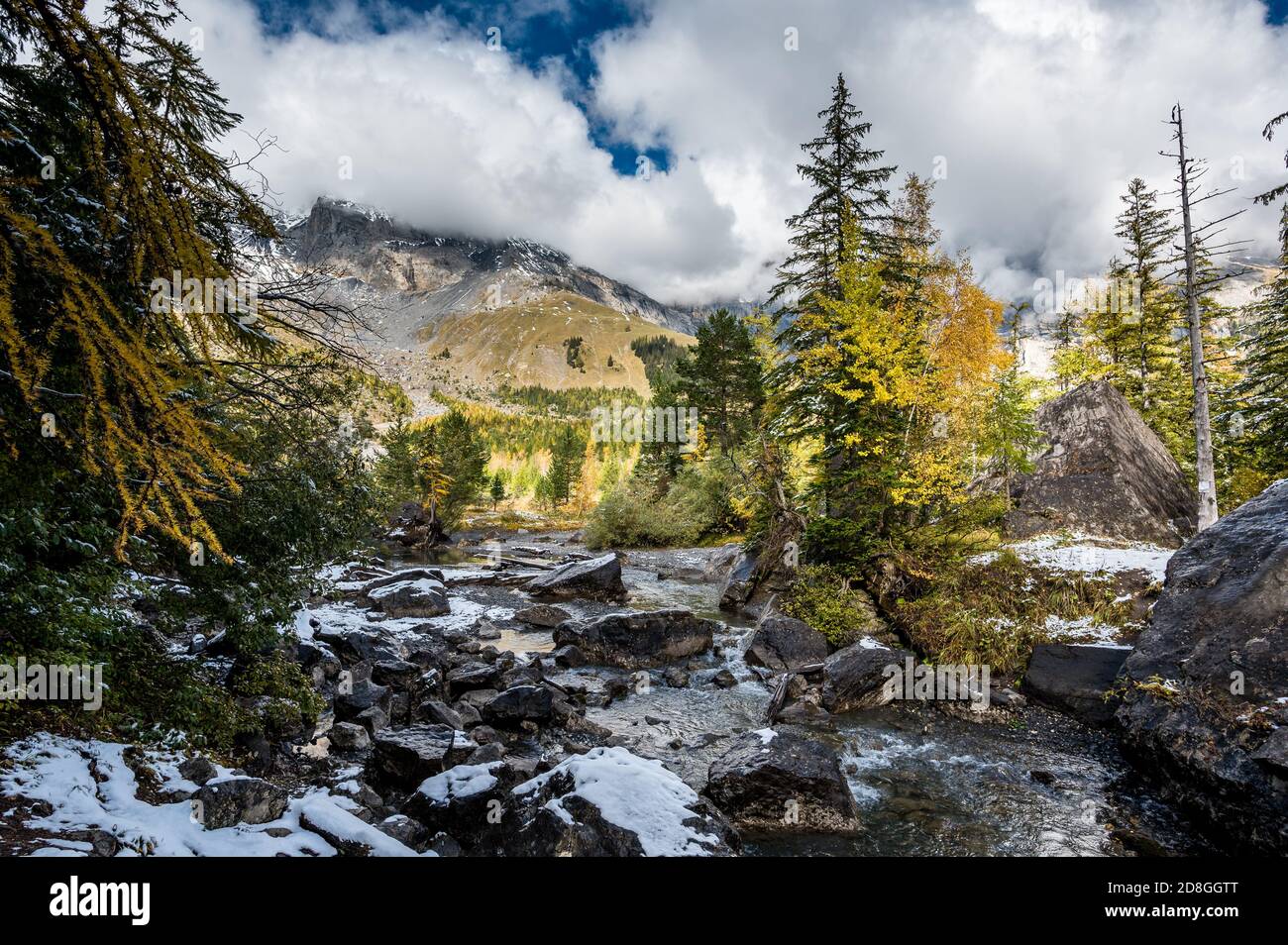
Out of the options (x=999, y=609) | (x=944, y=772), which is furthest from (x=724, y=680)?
(x=999, y=609)

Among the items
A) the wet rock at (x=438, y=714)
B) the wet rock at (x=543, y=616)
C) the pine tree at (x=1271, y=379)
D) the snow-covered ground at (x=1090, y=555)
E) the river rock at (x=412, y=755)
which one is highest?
the pine tree at (x=1271, y=379)

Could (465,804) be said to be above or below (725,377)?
below

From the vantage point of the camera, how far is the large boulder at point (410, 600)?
21.2 metres

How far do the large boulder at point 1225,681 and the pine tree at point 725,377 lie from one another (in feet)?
102

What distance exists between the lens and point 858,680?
1255 centimetres

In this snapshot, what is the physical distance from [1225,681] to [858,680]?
5943 mm

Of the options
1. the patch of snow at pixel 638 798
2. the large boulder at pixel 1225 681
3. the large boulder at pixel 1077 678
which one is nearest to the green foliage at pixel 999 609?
the large boulder at pixel 1077 678

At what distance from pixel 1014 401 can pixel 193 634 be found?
24346mm

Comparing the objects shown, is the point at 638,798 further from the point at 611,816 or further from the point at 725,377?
the point at 725,377

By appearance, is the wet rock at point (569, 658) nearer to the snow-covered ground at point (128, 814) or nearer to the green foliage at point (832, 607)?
the green foliage at point (832, 607)

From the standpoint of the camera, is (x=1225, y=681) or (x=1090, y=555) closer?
(x=1225, y=681)

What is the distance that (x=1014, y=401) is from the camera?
1788cm

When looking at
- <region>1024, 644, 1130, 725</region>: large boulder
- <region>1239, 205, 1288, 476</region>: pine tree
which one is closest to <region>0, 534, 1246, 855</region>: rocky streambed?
<region>1024, 644, 1130, 725</region>: large boulder

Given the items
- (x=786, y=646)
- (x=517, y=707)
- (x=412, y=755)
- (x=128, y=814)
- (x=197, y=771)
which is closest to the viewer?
(x=128, y=814)
